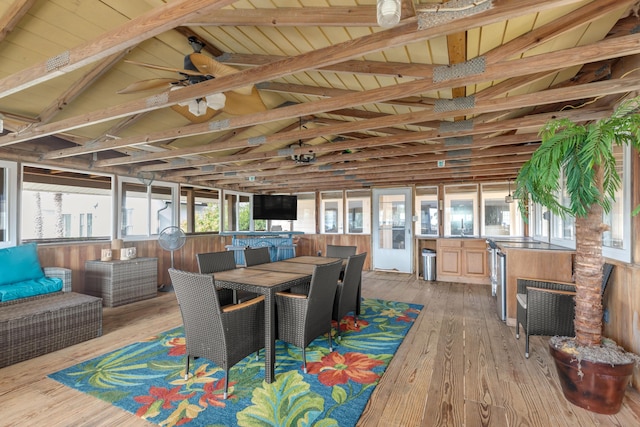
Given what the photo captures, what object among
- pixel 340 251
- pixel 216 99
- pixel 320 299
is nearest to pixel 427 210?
pixel 340 251

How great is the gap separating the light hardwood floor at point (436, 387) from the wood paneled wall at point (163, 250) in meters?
1.49

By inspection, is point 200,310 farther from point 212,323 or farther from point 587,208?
point 587,208

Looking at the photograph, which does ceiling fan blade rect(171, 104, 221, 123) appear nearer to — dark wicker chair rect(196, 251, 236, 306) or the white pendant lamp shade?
dark wicker chair rect(196, 251, 236, 306)

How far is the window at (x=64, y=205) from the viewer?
170 inches

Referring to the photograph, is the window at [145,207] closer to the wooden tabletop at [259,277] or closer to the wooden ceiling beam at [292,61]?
the wooden ceiling beam at [292,61]

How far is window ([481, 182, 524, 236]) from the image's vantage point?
21.7ft

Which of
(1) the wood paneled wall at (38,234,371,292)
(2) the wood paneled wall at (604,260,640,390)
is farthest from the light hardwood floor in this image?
(1) the wood paneled wall at (38,234,371,292)

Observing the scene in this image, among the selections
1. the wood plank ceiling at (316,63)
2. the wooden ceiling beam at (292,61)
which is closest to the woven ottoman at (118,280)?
the wood plank ceiling at (316,63)

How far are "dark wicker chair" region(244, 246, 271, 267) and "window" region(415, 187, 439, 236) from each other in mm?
4702

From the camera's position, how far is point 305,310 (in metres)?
2.47

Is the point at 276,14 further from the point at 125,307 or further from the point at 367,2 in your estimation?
the point at 125,307

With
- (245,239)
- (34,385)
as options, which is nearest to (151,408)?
(34,385)

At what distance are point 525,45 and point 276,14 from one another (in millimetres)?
1660

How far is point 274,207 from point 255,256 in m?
4.45
